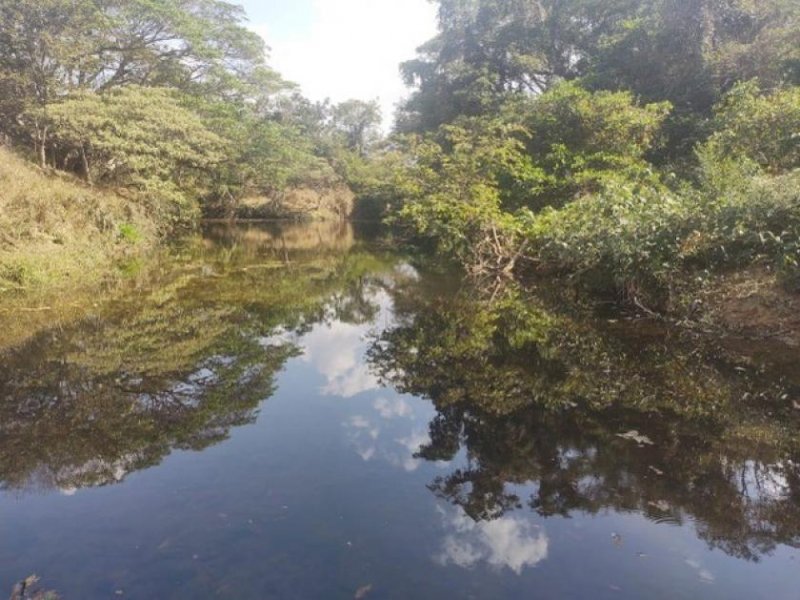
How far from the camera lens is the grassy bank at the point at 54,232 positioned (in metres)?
12.3

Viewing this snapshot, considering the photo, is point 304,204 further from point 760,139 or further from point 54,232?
point 760,139

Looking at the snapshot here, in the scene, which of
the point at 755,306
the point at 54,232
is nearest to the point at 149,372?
the point at 54,232

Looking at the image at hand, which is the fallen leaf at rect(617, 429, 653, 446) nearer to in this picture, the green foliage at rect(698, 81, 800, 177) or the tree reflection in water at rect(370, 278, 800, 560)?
the tree reflection in water at rect(370, 278, 800, 560)

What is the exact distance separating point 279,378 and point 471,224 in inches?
388

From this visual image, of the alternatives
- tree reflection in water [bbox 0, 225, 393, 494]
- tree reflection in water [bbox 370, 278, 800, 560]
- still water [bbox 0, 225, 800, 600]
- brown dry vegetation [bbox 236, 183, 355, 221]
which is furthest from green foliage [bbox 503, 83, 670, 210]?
brown dry vegetation [bbox 236, 183, 355, 221]

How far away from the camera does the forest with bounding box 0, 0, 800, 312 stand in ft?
33.8

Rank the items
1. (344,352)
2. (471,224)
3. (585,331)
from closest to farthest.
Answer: (344,352) → (585,331) → (471,224)

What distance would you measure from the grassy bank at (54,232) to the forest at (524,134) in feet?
0.36

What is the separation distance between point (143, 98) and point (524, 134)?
13.8 metres

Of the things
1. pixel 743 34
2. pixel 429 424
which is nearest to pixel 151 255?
pixel 429 424

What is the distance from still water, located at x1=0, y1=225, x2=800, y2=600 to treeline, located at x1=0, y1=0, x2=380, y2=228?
33.9 ft

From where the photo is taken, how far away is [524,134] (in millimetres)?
20141

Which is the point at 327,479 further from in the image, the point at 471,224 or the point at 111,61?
the point at 111,61

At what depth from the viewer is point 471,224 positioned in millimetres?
16219
